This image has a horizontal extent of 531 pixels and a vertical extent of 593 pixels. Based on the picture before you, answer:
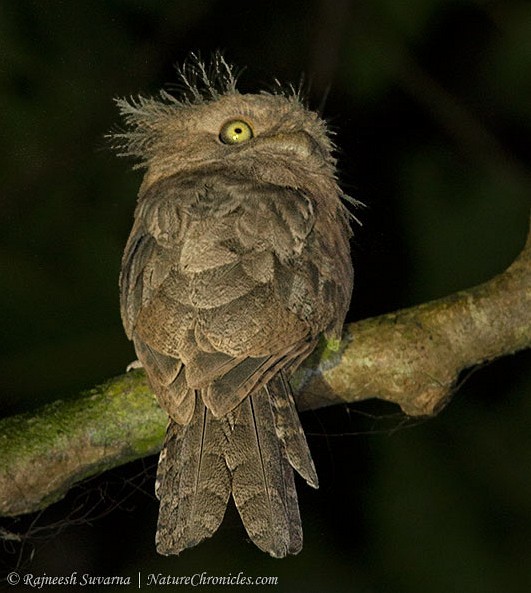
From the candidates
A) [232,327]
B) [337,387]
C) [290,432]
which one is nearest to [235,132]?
[337,387]

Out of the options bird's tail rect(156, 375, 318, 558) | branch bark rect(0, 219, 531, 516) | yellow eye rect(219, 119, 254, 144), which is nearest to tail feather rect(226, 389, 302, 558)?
bird's tail rect(156, 375, 318, 558)

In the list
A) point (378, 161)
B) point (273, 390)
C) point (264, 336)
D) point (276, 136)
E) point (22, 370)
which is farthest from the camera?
point (378, 161)

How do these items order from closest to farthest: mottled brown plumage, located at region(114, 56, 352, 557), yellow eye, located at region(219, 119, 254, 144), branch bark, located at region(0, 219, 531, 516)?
mottled brown plumage, located at region(114, 56, 352, 557), branch bark, located at region(0, 219, 531, 516), yellow eye, located at region(219, 119, 254, 144)

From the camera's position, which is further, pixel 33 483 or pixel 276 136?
pixel 276 136

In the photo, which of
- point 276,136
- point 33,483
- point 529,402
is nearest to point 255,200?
point 276,136

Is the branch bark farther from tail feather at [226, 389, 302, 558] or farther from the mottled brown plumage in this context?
tail feather at [226, 389, 302, 558]

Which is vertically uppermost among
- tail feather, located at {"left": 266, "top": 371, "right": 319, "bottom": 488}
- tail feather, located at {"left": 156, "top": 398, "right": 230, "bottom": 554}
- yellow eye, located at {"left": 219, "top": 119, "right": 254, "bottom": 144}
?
yellow eye, located at {"left": 219, "top": 119, "right": 254, "bottom": 144}

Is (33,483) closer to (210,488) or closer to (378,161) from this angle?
(210,488)

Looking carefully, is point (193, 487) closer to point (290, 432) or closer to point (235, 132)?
point (290, 432)
